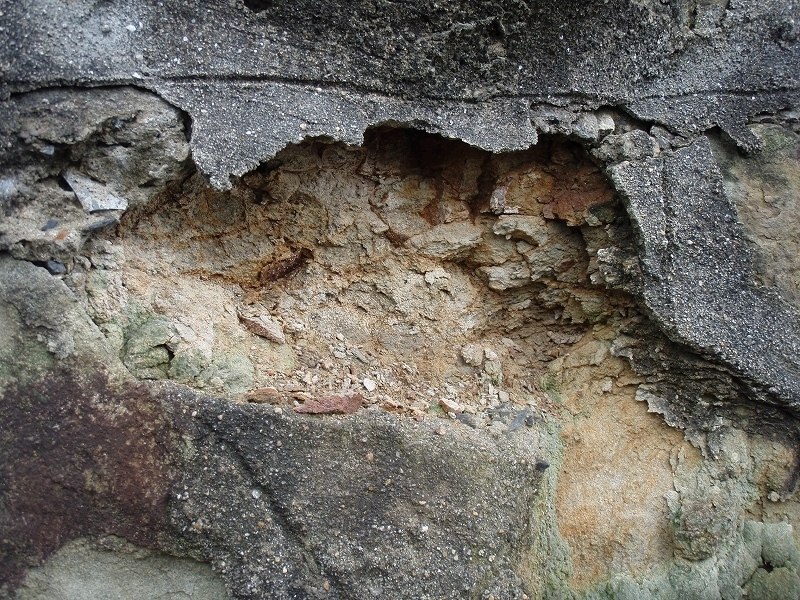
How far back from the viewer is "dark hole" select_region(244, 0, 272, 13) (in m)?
2.13

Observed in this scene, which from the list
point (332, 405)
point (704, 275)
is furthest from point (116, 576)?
point (704, 275)

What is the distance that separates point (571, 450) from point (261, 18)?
1.79 m

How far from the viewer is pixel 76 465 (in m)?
2.02

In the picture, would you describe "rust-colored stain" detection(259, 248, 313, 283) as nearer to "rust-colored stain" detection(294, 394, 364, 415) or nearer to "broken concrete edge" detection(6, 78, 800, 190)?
"broken concrete edge" detection(6, 78, 800, 190)

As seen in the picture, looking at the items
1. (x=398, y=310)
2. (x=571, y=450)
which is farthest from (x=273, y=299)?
(x=571, y=450)

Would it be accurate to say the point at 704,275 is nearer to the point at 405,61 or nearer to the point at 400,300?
the point at 400,300

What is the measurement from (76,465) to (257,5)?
1425 millimetres

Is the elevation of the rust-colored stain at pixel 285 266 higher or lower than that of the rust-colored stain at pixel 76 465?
higher

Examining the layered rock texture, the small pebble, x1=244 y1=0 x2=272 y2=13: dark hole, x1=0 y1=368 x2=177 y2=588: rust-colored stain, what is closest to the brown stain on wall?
the layered rock texture

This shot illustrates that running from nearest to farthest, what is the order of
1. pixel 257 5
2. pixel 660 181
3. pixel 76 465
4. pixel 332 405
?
1. pixel 76 465
2. pixel 257 5
3. pixel 332 405
4. pixel 660 181

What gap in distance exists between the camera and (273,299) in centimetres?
253

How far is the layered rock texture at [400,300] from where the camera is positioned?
2.03m

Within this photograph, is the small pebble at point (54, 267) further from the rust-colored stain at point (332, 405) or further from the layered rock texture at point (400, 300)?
the rust-colored stain at point (332, 405)

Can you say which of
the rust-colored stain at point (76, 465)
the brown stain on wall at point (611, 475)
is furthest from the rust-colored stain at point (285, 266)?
the brown stain on wall at point (611, 475)
